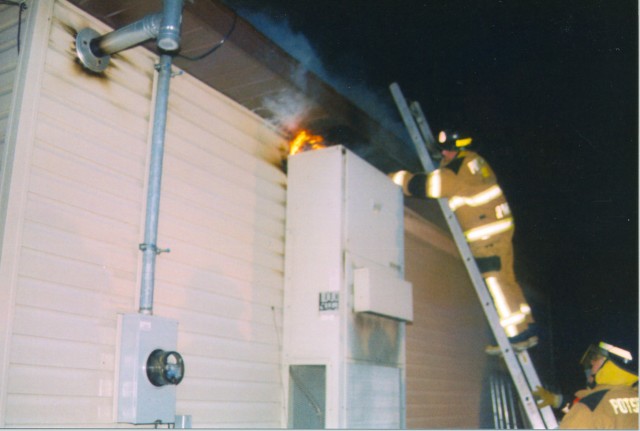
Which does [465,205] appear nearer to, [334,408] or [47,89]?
[334,408]

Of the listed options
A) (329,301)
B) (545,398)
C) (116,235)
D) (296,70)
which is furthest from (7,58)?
(545,398)

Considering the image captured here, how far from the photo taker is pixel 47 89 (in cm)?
388

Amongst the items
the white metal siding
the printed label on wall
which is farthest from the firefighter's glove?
the white metal siding

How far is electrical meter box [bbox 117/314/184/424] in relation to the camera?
12.7ft

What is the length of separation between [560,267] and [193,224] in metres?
10.8

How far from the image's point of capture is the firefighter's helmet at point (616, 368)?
17.1ft

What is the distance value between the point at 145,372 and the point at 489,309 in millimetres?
3450

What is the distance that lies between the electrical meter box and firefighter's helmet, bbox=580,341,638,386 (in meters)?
3.68

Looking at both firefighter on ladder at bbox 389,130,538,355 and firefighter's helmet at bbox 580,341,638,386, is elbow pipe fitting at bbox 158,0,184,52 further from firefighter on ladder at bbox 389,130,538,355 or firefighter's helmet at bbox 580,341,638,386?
firefighter's helmet at bbox 580,341,638,386

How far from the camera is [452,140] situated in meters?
6.27

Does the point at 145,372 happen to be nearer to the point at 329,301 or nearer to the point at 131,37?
the point at 329,301

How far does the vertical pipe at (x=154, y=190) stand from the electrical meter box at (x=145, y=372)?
0.47 feet

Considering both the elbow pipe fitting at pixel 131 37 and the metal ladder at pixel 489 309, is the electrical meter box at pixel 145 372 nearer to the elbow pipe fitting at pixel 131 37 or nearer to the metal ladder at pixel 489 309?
the elbow pipe fitting at pixel 131 37

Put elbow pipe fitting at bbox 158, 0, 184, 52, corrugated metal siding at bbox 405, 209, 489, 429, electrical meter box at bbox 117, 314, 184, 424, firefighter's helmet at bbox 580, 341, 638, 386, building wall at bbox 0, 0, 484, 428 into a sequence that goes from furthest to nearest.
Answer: corrugated metal siding at bbox 405, 209, 489, 429 < firefighter's helmet at bbox 580, 341, 638, 386 < electrical meter box at bbox 117, 314, 184, 424 < elbow pipe fitting at bbox 158, 0, 184, 52 < building wall at bbox 0, 0, 484, 428
